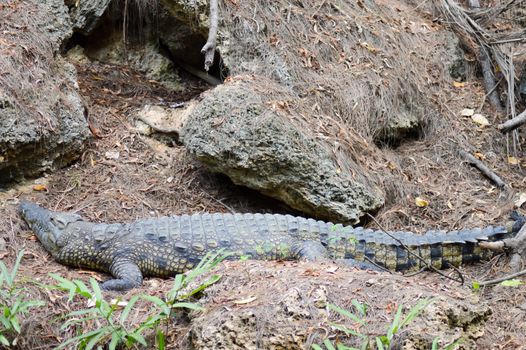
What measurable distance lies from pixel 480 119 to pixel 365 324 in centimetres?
484

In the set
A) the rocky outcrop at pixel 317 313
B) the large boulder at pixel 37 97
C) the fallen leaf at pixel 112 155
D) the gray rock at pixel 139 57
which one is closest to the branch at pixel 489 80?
the gray rock at pixel 139 57

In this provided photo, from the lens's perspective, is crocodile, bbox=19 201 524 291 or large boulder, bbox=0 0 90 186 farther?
large boulder, bbox=0 0 90 186

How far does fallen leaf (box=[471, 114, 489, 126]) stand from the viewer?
7.89 meters

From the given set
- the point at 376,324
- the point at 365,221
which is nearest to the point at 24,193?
the point at 365,221

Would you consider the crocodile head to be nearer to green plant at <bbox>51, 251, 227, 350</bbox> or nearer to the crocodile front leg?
the crocodile front leg

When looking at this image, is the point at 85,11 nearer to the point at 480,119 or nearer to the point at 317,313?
the point at 480,119

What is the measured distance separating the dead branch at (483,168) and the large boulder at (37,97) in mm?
4064

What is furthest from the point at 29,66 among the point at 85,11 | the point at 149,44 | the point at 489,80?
the point at 489,80

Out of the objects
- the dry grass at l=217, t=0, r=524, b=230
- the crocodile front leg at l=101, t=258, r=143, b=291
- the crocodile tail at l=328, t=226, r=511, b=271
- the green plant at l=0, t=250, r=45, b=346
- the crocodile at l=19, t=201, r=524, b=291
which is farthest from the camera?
the dry grass at l=217, t=0, r=524, b=230

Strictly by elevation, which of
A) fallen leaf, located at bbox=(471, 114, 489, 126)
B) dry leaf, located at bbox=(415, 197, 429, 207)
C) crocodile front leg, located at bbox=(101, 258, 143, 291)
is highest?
fallen leaf, located at bbox=(471, 114, 489, 126)

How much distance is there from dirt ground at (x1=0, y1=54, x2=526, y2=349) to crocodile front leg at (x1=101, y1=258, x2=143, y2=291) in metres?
0.13

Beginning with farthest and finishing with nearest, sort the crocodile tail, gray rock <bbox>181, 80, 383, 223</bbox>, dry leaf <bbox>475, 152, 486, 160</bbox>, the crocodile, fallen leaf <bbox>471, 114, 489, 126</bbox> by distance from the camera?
1. fallen leaf <bbox>471, 114, 489, 126</bbox>
2. dry leaf <bbox>475, 152, 486, 160</bbox>
3. gray rock <bbox>181, 80, 383, 223</bbox>
4. the crocodile tail
5. the crocodile

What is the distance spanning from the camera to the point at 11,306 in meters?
4.24

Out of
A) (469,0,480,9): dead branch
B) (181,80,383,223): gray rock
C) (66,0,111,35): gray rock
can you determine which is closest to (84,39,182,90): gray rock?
(66,0,111,35): gray rock
